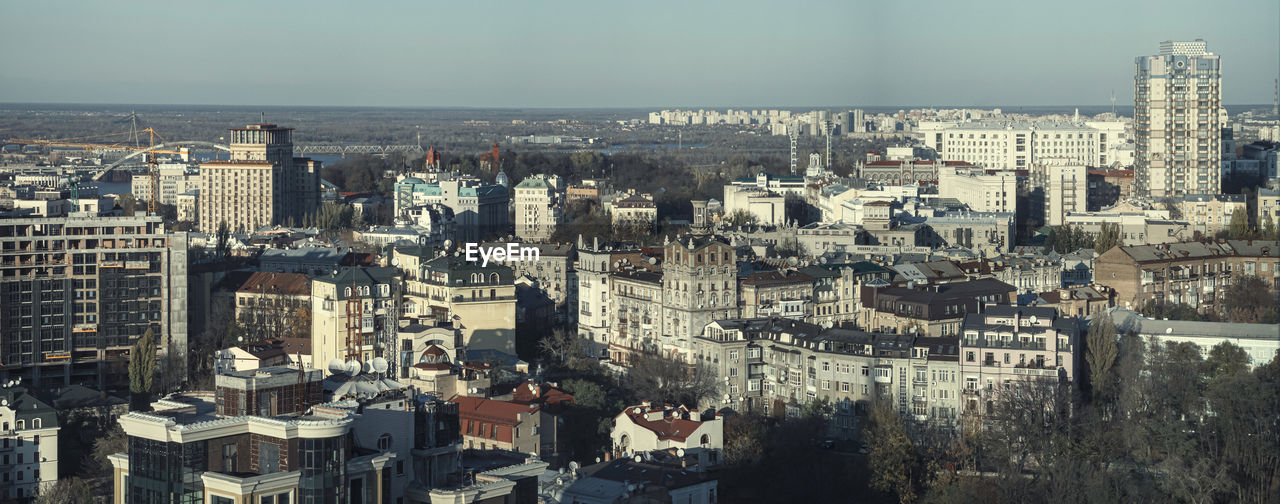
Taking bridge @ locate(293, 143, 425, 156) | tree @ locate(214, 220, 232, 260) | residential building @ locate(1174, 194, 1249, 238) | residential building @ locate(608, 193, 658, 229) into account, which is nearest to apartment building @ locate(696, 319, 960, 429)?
tree @ locate(214, 220, 232, 260)

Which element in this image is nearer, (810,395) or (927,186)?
(810,395)

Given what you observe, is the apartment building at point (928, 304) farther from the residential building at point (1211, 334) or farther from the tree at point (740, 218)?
the tree at point (740, 218)

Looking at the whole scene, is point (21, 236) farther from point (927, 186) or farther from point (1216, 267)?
point (927, 186)

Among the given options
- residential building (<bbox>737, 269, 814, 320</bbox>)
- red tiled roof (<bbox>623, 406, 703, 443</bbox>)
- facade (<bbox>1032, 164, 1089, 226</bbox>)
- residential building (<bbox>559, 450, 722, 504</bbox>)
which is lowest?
residential building (<bbox>559, 450, 722, 504</bbox>)

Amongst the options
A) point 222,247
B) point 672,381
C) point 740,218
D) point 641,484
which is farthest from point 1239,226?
point 641,484

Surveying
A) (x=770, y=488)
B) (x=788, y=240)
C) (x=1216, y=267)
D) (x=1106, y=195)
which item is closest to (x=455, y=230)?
(x=788, y=240)

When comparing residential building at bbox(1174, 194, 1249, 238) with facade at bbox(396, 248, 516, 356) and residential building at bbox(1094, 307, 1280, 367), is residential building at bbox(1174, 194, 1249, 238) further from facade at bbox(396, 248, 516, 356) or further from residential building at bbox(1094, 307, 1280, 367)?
facade at bbox(396, 248, 516, 356)

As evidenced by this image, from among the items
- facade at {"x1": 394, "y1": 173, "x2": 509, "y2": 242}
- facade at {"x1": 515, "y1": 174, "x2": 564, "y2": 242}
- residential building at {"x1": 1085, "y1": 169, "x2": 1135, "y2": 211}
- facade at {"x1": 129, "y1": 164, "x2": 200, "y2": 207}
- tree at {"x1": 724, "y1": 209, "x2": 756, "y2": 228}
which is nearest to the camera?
tree at {"x1": 724, "y1": 209, "x2": 756, "y2": 228}

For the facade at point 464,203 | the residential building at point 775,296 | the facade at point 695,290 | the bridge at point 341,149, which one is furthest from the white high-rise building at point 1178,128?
the bridge at point 341,149
